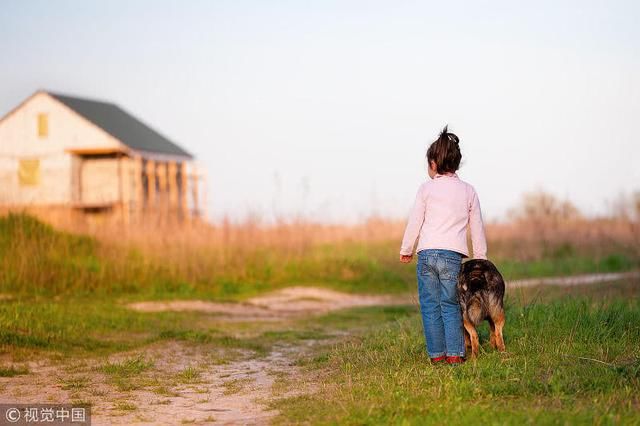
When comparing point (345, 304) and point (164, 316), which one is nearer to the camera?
point (164, 316)

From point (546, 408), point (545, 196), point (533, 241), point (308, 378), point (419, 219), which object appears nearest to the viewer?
point (546, 408)

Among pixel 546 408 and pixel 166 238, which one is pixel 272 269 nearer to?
pixel 166 238

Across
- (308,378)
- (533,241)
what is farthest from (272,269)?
(308,378)

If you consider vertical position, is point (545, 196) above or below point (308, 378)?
above

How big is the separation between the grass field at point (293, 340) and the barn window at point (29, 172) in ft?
67.8

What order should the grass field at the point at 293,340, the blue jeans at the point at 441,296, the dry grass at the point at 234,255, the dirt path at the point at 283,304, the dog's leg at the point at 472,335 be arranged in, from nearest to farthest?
the grass field at the point at 293,340, the blue jeans at the point at 441,296, the dog's leg at the point at 472,335, the dirt path at the point at 283,304, the dry grass at the point at 234,255

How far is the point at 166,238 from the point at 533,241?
12.5m

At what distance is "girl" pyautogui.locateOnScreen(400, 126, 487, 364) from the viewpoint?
8070 millimetres

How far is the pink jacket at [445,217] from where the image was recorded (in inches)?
318

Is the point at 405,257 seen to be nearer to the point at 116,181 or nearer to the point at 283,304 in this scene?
the point at 283,304

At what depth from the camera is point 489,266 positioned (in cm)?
831

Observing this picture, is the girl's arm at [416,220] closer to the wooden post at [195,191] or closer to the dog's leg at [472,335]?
the dog's leg at [472,335]

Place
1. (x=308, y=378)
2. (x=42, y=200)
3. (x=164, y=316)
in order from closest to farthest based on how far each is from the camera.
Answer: (x=308, y=378) → (x=164, y=316) → (x=42, y=200)

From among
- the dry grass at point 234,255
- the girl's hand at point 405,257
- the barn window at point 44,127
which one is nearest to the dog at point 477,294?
the girl's hand at point 405,257
